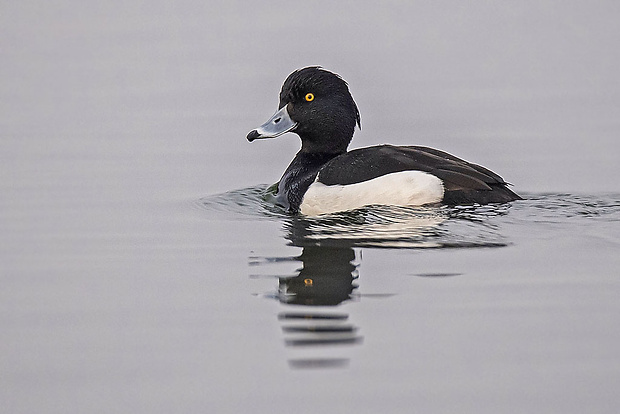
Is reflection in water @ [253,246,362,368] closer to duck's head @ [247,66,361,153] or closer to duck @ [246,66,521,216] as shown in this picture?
duck @ [246,66,521,216]

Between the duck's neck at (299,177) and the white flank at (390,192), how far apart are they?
12.7 inches

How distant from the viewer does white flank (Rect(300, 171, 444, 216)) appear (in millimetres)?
6992

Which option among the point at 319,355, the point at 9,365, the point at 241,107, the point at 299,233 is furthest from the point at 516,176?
the point at 9,365

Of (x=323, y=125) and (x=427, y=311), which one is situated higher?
(x=323, y=125)

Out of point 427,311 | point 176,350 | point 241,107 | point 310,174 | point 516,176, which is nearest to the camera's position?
point 176,350

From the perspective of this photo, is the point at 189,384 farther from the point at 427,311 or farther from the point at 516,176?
the point at 516,176

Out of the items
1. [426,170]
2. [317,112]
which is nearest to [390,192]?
[426,170]

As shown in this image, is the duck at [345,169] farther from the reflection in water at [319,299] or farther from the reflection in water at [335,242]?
the reflection in water at [319,299]

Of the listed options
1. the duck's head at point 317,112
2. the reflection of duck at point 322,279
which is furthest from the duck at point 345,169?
the reflection of duck at point 322,279

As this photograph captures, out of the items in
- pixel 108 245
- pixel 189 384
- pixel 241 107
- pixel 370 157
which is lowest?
pixel 189 384

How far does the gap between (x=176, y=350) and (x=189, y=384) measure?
0.35 metres

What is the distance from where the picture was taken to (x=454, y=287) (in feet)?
17.7

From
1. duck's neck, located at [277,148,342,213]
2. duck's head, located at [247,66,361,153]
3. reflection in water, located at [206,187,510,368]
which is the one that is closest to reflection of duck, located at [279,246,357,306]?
reflection in water, located at [206,187,510,368]

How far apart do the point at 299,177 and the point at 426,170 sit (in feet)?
3.39
